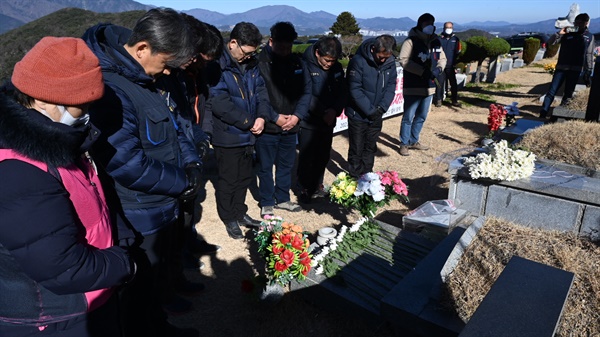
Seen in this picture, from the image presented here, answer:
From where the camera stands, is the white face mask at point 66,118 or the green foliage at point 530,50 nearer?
the white face mask at point 66,118

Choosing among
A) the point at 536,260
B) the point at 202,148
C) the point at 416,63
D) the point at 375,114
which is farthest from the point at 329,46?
the point at 536,260

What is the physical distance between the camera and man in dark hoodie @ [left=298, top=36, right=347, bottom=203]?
4.46 m

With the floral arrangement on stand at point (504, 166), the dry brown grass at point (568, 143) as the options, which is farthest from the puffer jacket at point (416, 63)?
the floral arrangement on stand at point (504, 166)

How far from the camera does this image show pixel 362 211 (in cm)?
381

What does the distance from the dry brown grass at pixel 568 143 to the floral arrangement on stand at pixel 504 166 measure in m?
0.92

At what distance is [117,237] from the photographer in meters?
1.87

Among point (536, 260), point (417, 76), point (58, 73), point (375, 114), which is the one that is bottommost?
point (536, 260)

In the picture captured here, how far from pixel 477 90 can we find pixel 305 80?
36.2ft

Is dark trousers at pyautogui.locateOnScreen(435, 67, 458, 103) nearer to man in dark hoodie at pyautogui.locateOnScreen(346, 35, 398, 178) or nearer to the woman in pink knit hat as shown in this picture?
man in dark hoodie at pyautogui.locateOnScreen(346, 35, 398, 178)

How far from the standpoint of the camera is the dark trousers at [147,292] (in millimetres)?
2262

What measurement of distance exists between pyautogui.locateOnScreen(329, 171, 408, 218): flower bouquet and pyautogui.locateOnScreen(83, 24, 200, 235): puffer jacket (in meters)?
1.78

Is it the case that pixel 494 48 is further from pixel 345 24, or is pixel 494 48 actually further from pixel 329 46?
pixel 345 24

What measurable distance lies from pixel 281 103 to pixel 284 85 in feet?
0.62

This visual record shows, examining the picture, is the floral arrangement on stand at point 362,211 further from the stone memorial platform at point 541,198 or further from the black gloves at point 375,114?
the black gloves at point 375,114
